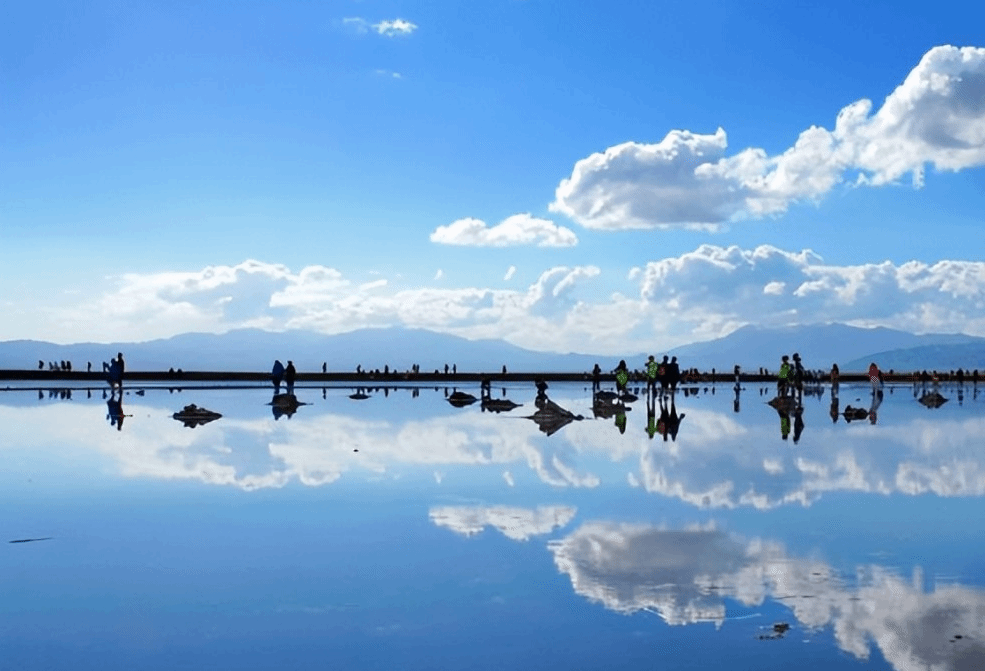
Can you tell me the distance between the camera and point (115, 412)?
39125mm

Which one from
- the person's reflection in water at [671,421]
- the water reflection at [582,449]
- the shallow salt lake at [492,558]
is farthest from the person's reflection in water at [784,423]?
the shallow salt lake at [492,558]

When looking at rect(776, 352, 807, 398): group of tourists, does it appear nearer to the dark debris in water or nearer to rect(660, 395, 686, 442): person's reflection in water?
rect(660, 395, 686, 442): person's reflection in water

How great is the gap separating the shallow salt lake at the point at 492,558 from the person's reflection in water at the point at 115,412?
30.6 ft

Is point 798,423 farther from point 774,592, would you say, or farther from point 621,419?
point 774,592

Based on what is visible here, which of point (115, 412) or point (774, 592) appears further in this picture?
point (115, 412)

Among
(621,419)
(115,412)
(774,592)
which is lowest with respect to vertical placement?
(774,592)

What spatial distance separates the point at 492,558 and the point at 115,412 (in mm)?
31840

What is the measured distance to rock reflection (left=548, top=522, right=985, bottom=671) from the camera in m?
7.73

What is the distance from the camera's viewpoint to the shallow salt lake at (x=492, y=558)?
770 cm

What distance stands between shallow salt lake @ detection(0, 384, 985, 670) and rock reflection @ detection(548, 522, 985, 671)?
0.04 metres

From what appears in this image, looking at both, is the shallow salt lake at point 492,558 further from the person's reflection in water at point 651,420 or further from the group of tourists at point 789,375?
the group of tourists at point 789,375

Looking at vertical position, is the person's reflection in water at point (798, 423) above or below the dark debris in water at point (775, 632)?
above

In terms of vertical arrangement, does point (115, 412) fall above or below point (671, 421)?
above

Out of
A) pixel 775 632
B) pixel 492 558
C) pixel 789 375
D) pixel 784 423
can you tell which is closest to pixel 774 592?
pixel 775 632
